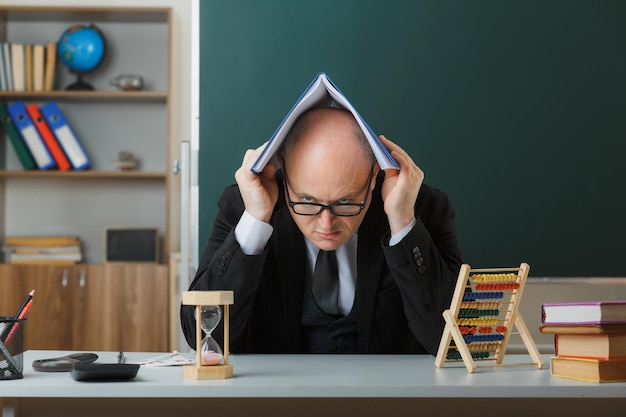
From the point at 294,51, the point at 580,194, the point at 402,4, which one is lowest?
the point at 580,194

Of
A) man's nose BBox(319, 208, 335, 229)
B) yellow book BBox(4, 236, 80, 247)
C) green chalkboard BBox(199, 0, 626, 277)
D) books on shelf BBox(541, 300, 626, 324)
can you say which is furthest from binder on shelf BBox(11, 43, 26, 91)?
books on shelf BBox(541, 300, 626, 324)

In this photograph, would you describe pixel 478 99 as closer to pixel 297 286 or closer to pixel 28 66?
pixel 297 286

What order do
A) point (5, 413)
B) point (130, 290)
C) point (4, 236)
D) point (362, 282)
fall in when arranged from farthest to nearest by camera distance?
point (4, 236) → point (130, 290) → point (362, 282) → point (5, 413)

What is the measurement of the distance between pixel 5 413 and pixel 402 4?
7.01ft

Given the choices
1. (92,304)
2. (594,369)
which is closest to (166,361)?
(594,369)

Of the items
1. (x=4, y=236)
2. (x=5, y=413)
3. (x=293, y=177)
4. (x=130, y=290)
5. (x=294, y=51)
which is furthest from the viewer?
(x=4, y=236)

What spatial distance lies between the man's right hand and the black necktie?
0.81 feet

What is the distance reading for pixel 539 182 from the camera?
297 cm

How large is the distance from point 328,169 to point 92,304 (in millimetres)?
2991

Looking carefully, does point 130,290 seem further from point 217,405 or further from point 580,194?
point 217,405

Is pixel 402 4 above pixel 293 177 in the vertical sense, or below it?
above

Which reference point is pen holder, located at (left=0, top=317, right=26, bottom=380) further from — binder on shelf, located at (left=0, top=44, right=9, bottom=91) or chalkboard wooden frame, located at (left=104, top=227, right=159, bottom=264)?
binder on shelf, located at (left=0, top=44, right=9, bottom=91)

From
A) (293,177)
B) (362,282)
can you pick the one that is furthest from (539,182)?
(293,177)

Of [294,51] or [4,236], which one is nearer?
[294,51]
